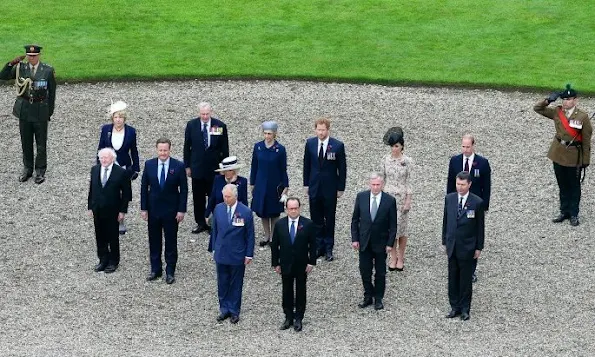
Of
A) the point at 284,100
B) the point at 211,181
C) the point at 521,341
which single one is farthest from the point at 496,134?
the point at 521,341

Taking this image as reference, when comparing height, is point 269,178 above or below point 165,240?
above

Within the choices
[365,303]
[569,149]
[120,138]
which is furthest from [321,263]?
[569,149]

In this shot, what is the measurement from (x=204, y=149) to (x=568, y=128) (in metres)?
5.70

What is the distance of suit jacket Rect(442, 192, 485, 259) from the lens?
17469mm

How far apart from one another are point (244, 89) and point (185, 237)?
6934 millimetres

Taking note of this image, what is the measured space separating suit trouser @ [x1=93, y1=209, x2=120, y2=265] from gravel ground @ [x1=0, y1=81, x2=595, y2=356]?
30 centimetres

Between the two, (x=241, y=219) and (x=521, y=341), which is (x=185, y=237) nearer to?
(x=241, y=219)

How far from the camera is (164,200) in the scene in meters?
18.7

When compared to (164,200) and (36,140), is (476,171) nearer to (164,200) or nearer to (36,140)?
(164,200)

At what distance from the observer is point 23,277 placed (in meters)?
18.8

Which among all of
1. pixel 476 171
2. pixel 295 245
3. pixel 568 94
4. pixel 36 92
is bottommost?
pixel 295 245

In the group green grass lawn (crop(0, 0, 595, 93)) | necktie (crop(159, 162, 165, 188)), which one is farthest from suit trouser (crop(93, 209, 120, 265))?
green grass lawn (crop(0, 0, 595, 93))

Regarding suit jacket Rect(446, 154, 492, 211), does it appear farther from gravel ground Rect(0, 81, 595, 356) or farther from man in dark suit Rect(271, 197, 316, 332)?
man in dark suit Rect(271, 197, 316, 332)

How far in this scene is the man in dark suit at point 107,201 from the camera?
61.8ft
